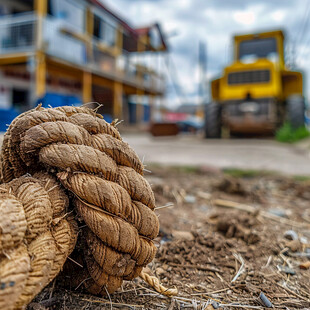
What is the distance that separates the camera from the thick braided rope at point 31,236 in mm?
679

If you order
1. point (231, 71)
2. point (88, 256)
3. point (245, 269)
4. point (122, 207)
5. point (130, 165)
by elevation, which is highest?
point (231, 71)

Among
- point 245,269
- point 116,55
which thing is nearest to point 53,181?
point 245,269

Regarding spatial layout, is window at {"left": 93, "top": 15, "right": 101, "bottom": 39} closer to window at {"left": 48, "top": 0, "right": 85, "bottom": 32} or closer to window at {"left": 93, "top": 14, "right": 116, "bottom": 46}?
window at {"left": 93, "top": 14, "right": 116, "bottom": 46}

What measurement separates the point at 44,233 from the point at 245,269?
91 cm

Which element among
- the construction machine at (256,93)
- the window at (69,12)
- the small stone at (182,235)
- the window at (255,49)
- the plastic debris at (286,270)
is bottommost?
the plastic debris at (286,270)

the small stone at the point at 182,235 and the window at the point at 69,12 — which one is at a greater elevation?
the window at the point at 69,12

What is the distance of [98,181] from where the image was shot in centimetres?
88

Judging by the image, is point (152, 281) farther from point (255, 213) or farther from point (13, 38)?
point (13, 38)

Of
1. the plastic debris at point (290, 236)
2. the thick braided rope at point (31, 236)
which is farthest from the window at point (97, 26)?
the thick braided rope at point (31, 236)

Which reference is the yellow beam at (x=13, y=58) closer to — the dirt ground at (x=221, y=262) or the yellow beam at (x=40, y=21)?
the yellow beam at (x=40, y=21)

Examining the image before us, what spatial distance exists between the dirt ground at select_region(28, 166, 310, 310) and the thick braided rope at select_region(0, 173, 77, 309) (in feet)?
0.69

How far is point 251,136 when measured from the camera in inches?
403

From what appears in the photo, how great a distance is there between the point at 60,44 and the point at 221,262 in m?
12.6

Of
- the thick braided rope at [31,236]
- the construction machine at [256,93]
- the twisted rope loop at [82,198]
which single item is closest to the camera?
the thick braided rope at [31,236]
